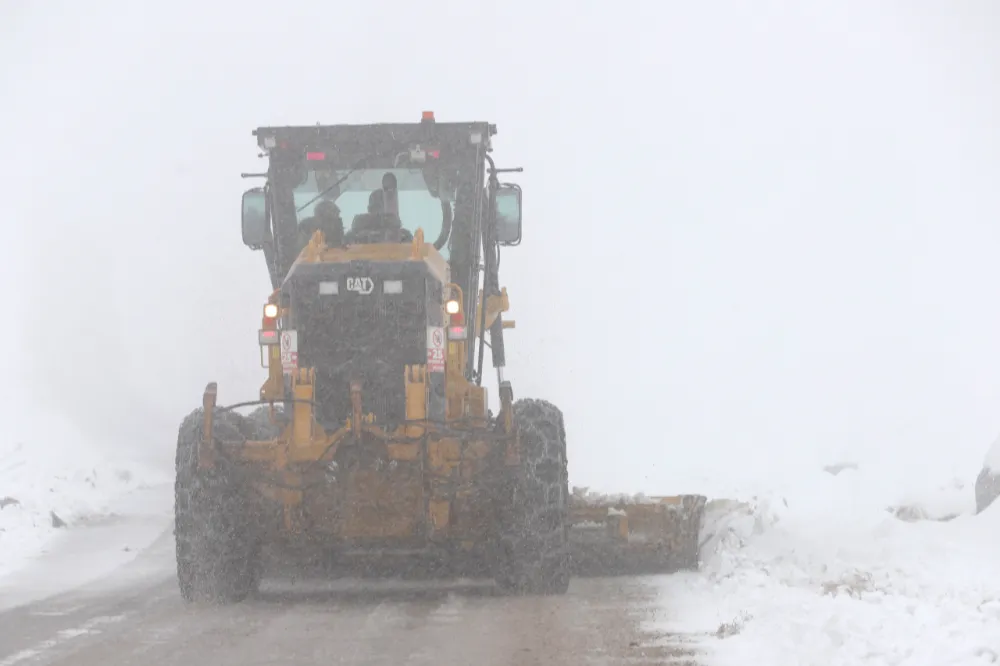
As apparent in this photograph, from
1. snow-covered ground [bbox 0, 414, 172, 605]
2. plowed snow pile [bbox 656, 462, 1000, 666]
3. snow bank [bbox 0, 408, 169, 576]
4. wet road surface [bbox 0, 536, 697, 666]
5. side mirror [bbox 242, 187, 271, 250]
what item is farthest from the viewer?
snow bank [bbox 0, 408, 169, 576]

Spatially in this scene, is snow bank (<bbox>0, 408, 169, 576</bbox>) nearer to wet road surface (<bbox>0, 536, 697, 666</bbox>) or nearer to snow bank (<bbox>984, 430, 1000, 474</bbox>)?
wet road surface (<bbox>0, 536, 697, 666</bbox>)

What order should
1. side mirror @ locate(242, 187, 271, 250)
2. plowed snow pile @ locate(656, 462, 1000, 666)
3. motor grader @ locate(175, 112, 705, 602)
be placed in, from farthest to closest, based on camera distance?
side mirror @ locate(242, 187, 271, 250) < motor grader @ locate(175, 112, 705, 602) < plowed snow pile @ locate(656, 462, 1000, 666)

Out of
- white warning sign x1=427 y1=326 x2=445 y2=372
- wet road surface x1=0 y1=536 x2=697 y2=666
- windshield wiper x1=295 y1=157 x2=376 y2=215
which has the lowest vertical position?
wet road surface x1=0 y1=536 x2=697 y2=666

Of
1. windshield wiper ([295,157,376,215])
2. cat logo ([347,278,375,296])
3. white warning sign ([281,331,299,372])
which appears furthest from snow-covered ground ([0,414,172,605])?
windshield wiper ([295,157,376,215])

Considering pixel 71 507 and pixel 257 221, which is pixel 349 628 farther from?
pixel 71 507

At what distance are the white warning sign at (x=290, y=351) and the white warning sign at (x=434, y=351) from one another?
0.85m

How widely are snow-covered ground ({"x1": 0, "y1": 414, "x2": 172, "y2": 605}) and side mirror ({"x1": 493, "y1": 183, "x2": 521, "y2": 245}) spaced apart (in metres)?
3.90

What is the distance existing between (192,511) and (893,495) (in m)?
8.21

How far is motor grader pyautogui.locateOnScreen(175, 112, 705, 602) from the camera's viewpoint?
9062 mm

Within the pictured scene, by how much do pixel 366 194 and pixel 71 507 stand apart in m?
6.12

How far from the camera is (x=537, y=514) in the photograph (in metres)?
9.16

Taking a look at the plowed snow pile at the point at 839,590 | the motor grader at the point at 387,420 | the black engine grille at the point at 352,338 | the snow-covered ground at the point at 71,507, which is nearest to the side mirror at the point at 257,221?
the motor grader at the point at 387,420

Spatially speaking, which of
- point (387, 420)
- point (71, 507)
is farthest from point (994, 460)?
point (71, 507)

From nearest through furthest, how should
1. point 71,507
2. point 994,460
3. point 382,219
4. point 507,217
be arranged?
point 382,219, point 507,217, point 994,460, point 71,507
